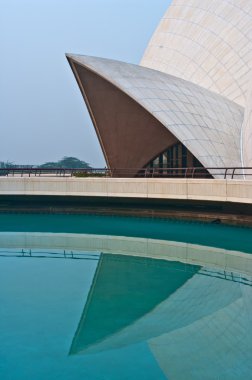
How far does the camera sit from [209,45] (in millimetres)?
26469

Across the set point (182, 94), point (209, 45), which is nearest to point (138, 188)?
point (182, 94)

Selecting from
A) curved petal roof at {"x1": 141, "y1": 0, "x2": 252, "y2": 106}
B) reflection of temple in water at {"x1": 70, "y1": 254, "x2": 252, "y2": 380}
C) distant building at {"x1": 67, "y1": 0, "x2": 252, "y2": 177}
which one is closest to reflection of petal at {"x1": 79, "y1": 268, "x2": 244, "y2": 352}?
reflection of temple in water at {"x1": 70, "y1": 254, "x2": 252, "y2": 380}

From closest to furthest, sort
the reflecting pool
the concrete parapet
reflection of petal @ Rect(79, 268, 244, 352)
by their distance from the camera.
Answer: the reflecting pool
reflection of petal @ Rect(79, 268, 244, 352)
the concrete parapet

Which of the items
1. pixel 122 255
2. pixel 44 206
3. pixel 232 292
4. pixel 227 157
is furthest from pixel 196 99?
pixel 232 292

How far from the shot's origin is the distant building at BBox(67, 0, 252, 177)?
20.0 meters

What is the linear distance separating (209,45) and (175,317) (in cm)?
2222

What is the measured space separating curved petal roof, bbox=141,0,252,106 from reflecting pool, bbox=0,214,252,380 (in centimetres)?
1257

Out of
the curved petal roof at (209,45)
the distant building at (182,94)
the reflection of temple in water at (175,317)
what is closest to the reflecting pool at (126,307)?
the reflection of temple in water at (175,317)

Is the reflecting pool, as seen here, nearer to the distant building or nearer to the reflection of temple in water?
the reflection of temple in water

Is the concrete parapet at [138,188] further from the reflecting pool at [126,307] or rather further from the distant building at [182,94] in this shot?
the distant building at [182,94]

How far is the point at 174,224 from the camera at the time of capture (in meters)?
17.1

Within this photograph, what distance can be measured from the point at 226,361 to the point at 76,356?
1875 millimetres

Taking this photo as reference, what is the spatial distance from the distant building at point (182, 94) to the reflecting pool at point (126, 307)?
665 centimetres

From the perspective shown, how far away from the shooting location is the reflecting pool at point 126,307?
18.1 feet
